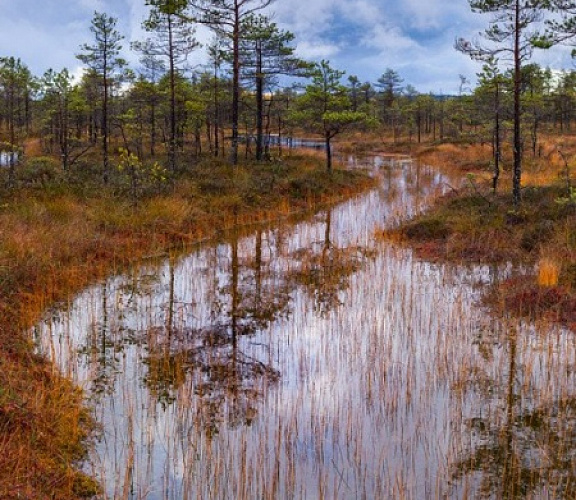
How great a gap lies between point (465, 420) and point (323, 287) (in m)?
5.87

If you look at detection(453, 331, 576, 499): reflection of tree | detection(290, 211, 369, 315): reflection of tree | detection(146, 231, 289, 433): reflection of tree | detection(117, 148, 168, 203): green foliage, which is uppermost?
detection(117, 148, 168, 203): green foliage

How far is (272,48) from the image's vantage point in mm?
28797

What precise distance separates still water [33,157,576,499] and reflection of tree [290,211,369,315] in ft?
0.29

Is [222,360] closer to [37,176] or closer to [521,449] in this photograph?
[521,449]

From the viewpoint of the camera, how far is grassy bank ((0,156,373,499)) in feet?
17.7

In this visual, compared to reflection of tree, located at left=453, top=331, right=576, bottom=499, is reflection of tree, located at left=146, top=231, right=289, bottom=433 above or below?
above

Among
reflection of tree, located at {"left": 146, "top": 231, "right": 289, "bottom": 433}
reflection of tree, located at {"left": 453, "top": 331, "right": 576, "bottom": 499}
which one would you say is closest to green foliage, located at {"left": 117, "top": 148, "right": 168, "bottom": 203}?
reflection of tree, located at {"left": 146, "top": 231, "right": 289, "bottom": 433}

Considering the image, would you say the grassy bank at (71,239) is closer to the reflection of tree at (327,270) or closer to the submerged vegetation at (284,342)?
the submerged vegetation at (284,342)

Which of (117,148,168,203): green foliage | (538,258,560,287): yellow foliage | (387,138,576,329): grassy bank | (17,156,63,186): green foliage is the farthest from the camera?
(17,156,63,186): green foliage

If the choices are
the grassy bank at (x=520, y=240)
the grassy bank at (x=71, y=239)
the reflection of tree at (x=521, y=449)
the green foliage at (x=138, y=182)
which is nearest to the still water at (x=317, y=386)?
the reflection of tree at (x=521, y=449)

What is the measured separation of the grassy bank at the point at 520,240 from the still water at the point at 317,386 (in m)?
0.80

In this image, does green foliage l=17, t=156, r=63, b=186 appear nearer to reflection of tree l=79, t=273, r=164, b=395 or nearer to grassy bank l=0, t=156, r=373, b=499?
grassy bank l=0, t=156, r=373, b=499

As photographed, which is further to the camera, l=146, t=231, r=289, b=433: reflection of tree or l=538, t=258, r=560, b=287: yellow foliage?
l=538, t=258, r=560, b=287: yellow foliage

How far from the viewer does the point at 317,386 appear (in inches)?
→ 289
